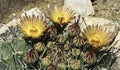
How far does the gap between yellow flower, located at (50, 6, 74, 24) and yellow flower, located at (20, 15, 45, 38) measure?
11 cm

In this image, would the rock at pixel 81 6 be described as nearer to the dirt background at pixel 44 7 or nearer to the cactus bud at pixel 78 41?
the dirt background at pixel 44 7

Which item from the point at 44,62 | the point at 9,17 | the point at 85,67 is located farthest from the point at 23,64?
the point at 9,17

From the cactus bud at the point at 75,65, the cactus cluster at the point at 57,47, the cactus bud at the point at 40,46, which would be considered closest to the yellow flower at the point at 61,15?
the cactus cluster at the point at 57,47

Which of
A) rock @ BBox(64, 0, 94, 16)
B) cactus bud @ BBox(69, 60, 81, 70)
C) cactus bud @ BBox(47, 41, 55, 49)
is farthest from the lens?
rock @ BBox(64, 0, 94, 16)

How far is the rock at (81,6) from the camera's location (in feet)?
17.7

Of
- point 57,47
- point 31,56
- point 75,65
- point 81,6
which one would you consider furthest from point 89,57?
point 81,6

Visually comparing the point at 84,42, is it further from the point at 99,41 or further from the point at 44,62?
the point at 44,62

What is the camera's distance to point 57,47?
8.98 feet

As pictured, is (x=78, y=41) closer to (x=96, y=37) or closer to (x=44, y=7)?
(x=96, y=37)

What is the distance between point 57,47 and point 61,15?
0.80ft

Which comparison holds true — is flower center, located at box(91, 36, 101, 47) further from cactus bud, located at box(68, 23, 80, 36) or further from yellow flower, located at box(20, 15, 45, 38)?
yellow flower, located at box(20, 15, 45, 38)

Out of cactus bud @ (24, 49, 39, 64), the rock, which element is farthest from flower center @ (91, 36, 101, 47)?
the rock

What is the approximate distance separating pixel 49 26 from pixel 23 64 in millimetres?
321

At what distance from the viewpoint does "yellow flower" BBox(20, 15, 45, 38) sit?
2717 mm
